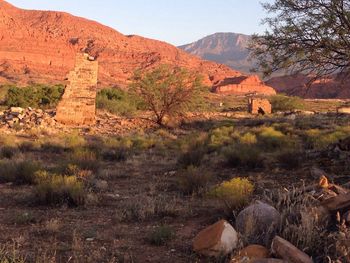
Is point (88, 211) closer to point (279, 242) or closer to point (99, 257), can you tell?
point (99, 257)

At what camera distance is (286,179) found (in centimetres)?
1158

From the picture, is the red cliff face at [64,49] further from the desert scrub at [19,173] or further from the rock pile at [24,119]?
the desert scrub at [19,173]

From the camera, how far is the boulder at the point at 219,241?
18.3 ft

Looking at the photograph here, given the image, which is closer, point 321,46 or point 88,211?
point 88,211

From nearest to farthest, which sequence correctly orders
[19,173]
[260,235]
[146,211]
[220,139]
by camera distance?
1. [260,235]
2. [146,211]
3. [19,173]
4. [220,139]

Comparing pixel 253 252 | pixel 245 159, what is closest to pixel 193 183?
pixel 245 159

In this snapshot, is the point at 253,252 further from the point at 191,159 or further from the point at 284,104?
the point at 284,104

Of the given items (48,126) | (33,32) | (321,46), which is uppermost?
(33,32)

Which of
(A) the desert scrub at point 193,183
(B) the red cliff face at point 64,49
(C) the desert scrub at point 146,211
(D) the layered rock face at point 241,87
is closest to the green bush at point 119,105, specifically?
(A) the desert scrub at point 193,183

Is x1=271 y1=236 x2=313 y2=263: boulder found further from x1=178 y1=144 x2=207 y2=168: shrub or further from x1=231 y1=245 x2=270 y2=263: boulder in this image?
x1=178 y1=144 x2=207 y2=168: shrub

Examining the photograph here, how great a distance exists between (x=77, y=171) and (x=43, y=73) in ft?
309

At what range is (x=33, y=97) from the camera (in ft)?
132

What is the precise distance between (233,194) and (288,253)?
3.50m

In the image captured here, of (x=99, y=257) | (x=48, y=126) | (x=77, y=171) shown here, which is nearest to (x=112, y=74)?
(x=48, y=126)
